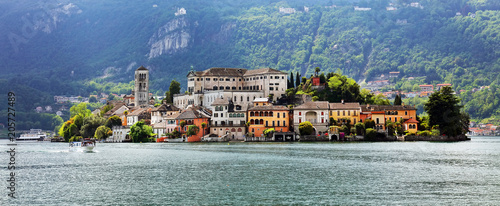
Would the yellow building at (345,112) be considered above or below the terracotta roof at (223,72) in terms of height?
below

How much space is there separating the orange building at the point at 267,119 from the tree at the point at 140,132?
844 inches

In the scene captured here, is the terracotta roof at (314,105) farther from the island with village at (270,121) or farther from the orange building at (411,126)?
the orange building at (411,126)

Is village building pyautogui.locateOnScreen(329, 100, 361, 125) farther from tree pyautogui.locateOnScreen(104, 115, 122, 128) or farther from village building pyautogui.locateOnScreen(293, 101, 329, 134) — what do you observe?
tree pyautogui.locateOnScreen(104, 115, 122, 128)

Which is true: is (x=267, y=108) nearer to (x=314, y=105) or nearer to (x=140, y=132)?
(x=314, y=105)

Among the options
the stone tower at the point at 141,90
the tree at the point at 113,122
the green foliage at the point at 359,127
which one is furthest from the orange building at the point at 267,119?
the stone tower at the point at 141,90

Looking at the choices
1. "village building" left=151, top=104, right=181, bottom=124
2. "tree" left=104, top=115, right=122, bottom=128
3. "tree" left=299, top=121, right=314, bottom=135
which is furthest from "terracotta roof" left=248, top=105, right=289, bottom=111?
"tree" left=104, top=115, right=122, bottom=128

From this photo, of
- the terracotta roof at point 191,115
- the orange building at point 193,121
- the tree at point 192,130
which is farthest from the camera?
the terracotta roof at point 191,115

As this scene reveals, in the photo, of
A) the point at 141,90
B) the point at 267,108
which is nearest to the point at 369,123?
the point at 267,108

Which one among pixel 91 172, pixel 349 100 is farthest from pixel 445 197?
pixel 349 100

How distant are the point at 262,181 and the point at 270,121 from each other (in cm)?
6913

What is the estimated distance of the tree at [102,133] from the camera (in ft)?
428

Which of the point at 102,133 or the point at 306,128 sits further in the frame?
the point at 102,133

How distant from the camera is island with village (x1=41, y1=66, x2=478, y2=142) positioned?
111312 millimetres

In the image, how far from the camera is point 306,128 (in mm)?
110938
